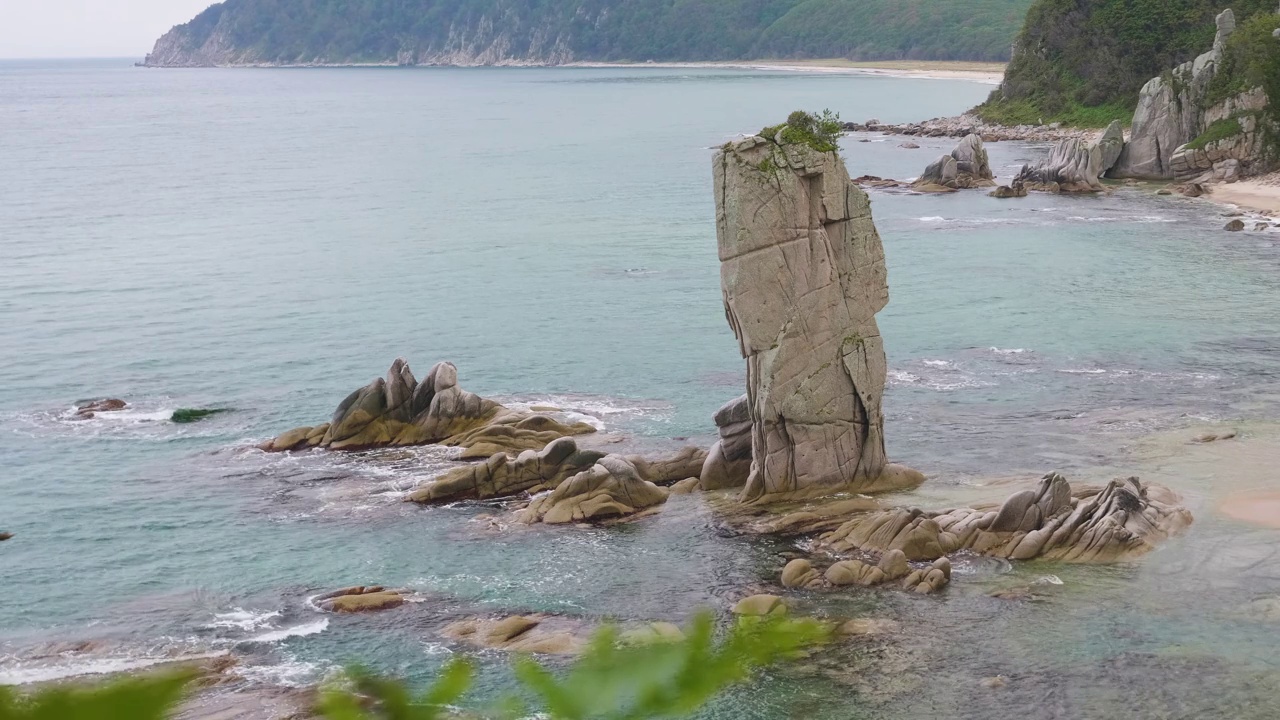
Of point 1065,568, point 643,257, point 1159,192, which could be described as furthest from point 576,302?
point 1159,192

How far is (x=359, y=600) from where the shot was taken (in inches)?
1168

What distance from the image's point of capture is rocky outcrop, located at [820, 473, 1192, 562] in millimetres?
30250

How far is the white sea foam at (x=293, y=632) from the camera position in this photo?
92.7 feet

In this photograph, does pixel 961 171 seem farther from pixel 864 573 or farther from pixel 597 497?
pixel 864 573

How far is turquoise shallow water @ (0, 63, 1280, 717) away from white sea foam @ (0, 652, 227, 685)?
0.13 m

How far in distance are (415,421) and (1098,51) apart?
9905cm

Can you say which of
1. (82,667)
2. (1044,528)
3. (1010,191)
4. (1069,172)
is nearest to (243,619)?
(82,667)

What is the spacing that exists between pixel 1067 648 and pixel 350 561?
53.6 feet

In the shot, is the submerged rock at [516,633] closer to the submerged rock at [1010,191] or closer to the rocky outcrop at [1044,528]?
the rocky outcrop at [1044,528]

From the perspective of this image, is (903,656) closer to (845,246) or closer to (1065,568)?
(1065,568)

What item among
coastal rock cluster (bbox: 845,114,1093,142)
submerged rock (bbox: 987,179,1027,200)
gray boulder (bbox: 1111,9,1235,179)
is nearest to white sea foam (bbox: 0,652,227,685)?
submerged rock (bbox: 987,179,1027,200)

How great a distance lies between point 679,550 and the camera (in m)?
32.4

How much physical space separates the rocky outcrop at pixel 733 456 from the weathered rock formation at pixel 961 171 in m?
66.7

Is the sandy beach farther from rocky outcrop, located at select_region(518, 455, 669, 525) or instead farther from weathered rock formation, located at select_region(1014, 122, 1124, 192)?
rocky outcrop, located at select_region(518, 455, 669, 525)
